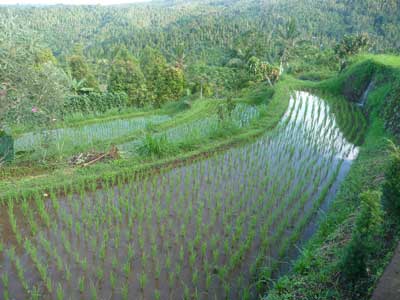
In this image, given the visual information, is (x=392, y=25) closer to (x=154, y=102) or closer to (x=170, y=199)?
(x=154, y=102)

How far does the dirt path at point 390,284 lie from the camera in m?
2.99

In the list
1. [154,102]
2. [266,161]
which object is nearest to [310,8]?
[154,102]

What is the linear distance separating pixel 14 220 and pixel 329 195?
639cm

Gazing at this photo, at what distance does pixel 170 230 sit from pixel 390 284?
3428 mm

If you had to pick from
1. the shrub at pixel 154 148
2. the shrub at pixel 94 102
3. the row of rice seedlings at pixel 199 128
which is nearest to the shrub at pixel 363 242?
the shrub at pixel 154 148

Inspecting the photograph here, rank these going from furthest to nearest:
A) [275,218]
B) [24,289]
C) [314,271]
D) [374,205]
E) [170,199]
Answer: [170,199], [275,218], [24,289], [314,271], [374,205]

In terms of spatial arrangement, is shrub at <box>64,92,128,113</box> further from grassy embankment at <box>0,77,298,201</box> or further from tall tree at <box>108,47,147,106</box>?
grassy embankment at <box>0,77,298,201</box>

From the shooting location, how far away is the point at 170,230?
18.2 ft

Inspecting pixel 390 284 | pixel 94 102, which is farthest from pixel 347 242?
pixel 94 102

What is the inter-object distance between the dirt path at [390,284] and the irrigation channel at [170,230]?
151 cm

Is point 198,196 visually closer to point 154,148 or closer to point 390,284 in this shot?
point 154,148

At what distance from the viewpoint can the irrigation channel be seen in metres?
4.34

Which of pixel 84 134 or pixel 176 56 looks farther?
pixel 176 56

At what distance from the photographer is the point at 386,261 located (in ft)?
11.9
